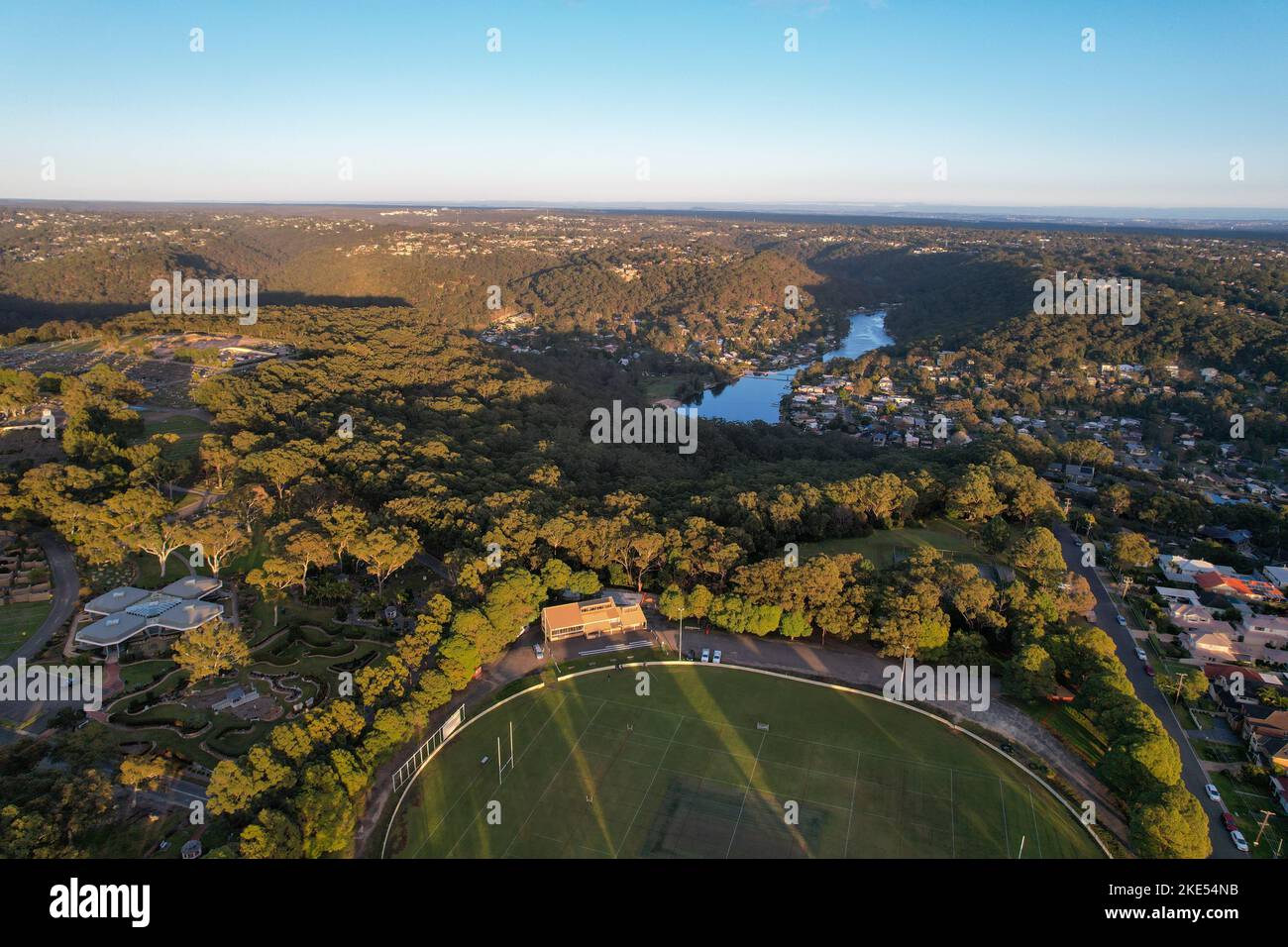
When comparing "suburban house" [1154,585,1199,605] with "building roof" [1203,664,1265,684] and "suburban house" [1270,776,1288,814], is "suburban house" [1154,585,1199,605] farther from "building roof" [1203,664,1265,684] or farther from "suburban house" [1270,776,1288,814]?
"suburban house" [1270,776,1288,814]

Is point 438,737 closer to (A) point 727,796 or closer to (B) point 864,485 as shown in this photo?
(A) point 727,796

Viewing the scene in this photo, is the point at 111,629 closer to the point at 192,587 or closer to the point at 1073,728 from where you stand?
the point at 192,587

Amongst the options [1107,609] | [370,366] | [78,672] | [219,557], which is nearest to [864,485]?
[1107,609]

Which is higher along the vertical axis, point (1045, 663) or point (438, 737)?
point (1045, 663)

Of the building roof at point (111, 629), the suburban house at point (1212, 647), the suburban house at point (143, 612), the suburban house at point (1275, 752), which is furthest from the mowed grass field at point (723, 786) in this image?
the building roof at point (111, 629)

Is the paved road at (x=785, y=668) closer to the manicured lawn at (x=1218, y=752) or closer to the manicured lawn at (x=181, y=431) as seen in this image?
the manicured lawn at (x=1218, y=752)

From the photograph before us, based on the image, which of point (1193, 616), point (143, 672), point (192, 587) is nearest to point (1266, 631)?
point (1193, 616)
